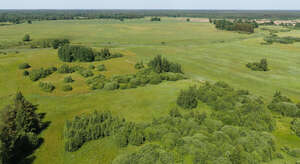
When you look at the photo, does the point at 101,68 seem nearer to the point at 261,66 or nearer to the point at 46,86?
the point at 46,86

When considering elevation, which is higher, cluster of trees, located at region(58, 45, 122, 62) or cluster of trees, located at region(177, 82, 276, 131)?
cluster of trees, located at region(58, 45, 122, 62)

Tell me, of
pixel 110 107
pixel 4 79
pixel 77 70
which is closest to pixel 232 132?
pixel 110 107

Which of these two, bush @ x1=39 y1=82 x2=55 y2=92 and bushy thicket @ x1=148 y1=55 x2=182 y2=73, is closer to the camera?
bush @ x1=39 y1=82 x2=55 y2=92

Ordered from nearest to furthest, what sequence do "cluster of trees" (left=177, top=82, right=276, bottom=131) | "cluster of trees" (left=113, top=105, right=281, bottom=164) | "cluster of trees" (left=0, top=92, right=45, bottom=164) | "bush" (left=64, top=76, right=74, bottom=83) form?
"cluster of trees" (left=113, top=105, right=281, bottom=164)
"cluster of trees" (left=0, top=92, right=45, bottom=164)
"cluster of trees" (left=177, top=82, right=276, bottom=131)
"bush" (left=64, top=76, right=74, bottom=83)

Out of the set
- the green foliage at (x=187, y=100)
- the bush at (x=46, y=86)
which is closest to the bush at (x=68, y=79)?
the bush at (x=46, y=86)

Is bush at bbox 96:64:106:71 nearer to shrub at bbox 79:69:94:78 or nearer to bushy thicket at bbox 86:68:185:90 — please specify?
Answer: shrub at bbox 79:69:94:78

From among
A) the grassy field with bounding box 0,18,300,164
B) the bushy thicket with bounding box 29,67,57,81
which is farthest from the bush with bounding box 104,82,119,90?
the bushy thicket with bounding box 29,67,57,81

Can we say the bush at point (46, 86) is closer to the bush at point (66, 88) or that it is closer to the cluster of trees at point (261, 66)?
the bush at point (66, 88)
